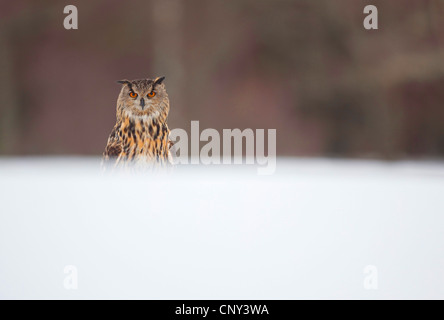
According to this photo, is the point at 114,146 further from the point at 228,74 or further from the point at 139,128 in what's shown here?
the point at 228,74

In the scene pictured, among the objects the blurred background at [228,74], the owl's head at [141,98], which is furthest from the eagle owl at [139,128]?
the blurred background at [228,74]

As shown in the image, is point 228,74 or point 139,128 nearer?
point 139,128

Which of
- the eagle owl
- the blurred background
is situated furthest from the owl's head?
the blurred background

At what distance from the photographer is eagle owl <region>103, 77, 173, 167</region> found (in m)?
0.48

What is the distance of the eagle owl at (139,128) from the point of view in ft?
1.56

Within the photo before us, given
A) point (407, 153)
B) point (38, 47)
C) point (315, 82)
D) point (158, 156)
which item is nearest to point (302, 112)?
point (315, 82)

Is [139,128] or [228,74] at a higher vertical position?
[228,74]

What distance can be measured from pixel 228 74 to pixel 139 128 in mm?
1480

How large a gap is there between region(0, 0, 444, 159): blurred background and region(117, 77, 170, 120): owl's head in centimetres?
125

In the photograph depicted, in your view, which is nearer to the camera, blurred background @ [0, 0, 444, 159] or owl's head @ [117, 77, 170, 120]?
owl's head @ [117, 77, 170, 120]

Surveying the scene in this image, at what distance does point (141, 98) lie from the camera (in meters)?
0.48

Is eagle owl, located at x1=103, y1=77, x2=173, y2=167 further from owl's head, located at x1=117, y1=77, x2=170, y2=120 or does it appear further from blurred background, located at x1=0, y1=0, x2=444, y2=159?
blurred background, located at x1=0, y1=0, x2=444, y2=159

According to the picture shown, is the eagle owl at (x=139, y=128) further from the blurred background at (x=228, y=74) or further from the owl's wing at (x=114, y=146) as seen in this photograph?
the blurred background at (x=228, y=74)

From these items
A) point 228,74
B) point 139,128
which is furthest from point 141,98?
point 228,74
